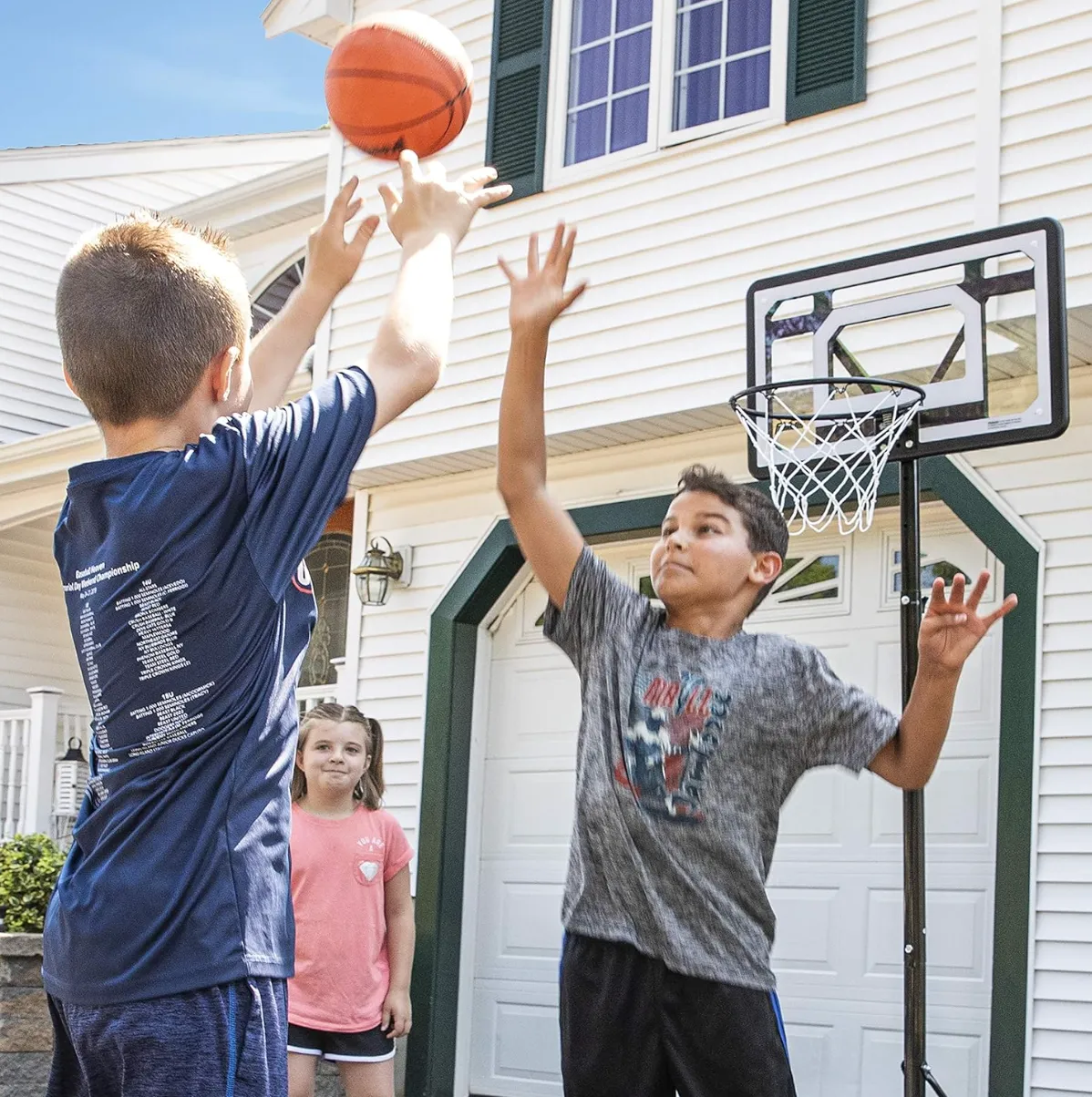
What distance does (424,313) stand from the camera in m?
2.39

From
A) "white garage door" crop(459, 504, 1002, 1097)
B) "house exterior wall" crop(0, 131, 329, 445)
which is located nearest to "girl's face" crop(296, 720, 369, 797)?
"white garage door" crop(459, 504, 1002, 1097)

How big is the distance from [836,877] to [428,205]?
5.71 metres

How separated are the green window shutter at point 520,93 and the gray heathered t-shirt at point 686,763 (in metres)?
5.89

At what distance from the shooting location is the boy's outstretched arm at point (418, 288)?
2338mm

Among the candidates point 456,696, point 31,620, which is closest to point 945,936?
point 456,696

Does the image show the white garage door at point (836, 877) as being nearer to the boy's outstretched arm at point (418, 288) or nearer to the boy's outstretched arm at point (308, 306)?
the boy's outstretched arm at point (308, 306)

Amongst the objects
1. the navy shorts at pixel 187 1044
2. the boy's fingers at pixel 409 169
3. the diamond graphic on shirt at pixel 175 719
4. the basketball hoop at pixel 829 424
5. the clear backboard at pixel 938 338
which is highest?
the clear backboard at pixel 938 338

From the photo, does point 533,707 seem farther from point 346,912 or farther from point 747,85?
point 747,85

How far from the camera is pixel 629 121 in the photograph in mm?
8828

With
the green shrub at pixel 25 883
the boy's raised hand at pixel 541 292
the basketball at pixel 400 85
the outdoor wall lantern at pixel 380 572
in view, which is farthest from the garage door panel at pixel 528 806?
the boy's raised hand at pixel 541 292

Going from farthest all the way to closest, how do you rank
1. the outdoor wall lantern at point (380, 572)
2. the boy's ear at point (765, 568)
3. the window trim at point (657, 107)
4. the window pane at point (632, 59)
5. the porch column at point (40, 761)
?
the porch column at point (40, 761)
the outdoor wall lantern at point (380, 572)
the window pane at point (632, 59)
the window trim at point (657, 107)
the boy's ear at point (765, 568)

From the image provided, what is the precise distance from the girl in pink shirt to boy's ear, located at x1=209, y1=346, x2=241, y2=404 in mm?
4190

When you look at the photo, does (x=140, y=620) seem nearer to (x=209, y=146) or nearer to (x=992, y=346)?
(x=992, y=346)

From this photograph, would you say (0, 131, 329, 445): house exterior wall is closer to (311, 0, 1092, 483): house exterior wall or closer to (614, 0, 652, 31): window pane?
(311, 0, 1092, 483): house exterior wall
